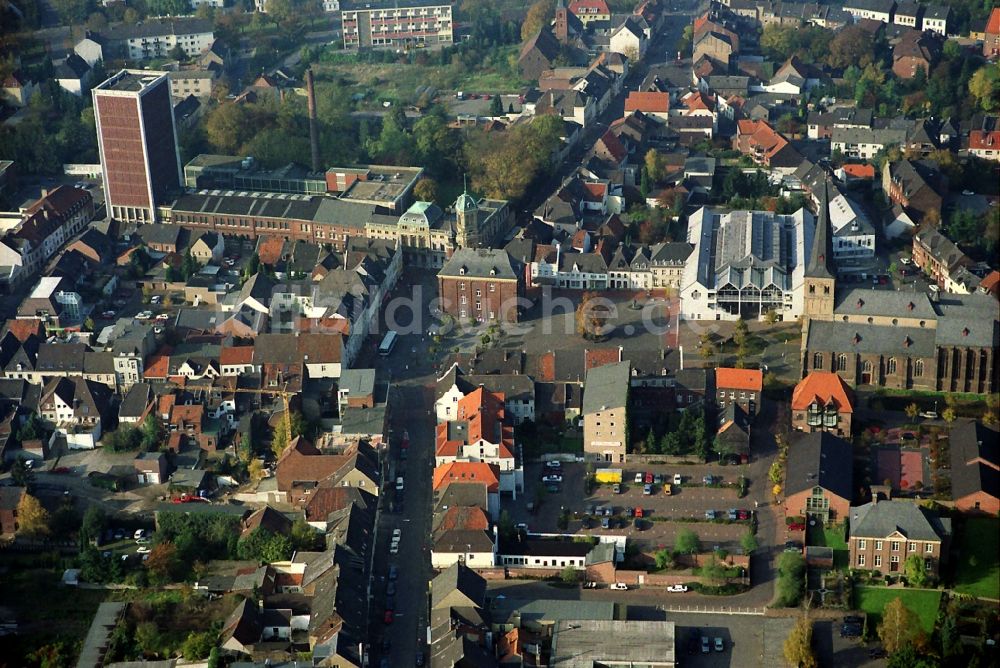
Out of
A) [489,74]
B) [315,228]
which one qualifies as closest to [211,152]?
[315,228]

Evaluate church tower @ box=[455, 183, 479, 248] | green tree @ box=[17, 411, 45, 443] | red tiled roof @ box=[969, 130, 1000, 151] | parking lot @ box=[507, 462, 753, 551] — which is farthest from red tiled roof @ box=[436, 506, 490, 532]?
red tiled roof @ box=[969, 130, 1000, 151]

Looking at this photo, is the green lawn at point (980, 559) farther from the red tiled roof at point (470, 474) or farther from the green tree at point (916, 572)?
the red tiled roof at point (470, 474)

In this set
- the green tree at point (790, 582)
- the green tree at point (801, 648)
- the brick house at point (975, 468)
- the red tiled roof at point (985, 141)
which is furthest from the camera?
the red tiled roof at point (985, 141)

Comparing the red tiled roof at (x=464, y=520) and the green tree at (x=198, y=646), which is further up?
the red tiled roof at (x=464, y=520)

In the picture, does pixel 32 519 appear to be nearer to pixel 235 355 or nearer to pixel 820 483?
pixel 235 355

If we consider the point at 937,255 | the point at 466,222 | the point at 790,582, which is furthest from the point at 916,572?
the point at 466,222

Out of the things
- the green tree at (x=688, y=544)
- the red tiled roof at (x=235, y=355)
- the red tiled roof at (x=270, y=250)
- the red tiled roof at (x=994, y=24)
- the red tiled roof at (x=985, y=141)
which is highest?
the red tiled roof at (x=994, y=24)

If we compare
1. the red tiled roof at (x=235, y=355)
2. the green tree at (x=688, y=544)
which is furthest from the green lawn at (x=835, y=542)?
the red tiled roof at (x=235, y=355)

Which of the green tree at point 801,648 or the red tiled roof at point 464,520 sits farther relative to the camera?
the red tiled roof at point 464,520

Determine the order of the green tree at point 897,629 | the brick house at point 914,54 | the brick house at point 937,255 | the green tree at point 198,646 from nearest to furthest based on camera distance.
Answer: the green tree at point 897,629 < the green tree at point 198,646 < the brick house at point 937,255 < the brick house at point 914,54
